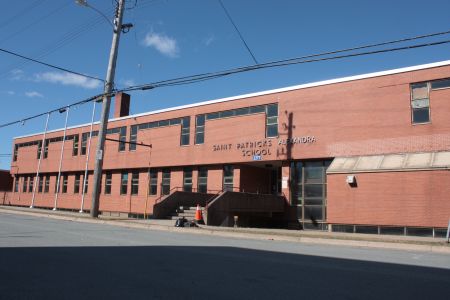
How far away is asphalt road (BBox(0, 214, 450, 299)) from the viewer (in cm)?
668

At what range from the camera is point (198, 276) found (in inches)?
314

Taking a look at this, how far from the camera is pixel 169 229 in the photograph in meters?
20.8

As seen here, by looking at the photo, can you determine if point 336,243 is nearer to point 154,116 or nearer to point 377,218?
point 377,218

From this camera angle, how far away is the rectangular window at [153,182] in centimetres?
3888

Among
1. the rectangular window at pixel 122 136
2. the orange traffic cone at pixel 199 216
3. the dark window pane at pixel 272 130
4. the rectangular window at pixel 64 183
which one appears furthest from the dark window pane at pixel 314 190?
the rectangular window at pixel 64 183

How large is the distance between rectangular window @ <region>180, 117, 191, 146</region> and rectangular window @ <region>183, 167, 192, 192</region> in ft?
7.12

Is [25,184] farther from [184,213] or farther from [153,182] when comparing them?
[184,213]

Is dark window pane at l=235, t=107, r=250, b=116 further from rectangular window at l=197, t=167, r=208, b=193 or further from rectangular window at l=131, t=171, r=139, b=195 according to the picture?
rectangular window at l=131, t=171, r=139, b=195

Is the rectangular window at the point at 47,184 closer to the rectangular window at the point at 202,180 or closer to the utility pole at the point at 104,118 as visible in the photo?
the rectangular window at the point at 202,180

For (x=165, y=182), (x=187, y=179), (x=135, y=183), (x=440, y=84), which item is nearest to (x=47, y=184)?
(x=135, y=183)

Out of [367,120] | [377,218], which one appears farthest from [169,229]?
[367,120]

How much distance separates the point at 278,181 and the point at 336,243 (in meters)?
18.8

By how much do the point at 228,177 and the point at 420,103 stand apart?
47.4ft

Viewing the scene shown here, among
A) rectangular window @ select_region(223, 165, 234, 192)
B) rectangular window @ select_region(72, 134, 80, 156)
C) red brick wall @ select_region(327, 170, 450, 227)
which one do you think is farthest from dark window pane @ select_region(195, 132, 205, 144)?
rectangular window @ select_region(72, 134, 80, 156)
